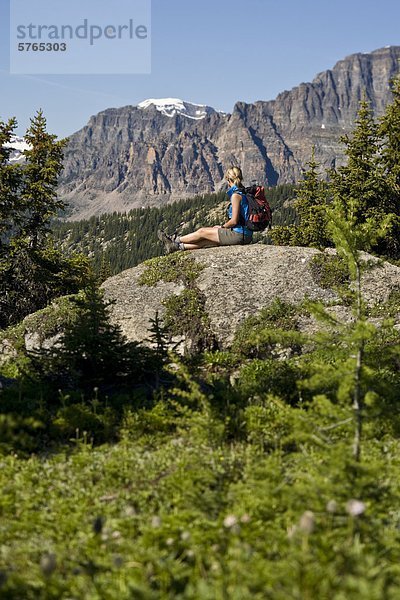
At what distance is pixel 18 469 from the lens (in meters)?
6.11

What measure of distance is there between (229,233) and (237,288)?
2.41 m

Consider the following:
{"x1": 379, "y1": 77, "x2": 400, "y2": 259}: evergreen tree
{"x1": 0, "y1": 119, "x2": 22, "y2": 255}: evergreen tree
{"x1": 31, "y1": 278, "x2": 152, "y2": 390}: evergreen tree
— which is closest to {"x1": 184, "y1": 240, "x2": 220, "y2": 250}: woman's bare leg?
{"x1": 31, "y1": 278, "x2": 152, "y2": 390}: evergreen tree

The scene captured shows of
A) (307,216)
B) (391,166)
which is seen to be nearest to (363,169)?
(391,166)

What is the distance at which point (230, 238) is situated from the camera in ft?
48.7

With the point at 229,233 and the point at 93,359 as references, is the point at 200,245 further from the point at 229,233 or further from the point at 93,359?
the point at 93,359

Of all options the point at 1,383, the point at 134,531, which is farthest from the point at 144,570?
the point at 1,383

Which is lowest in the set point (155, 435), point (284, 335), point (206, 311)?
point (155, 435)

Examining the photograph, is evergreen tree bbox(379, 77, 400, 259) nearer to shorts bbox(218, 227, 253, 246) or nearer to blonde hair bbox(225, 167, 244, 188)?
shorts bbox(218, 227, 253, 246)

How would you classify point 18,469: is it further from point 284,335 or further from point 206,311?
point 206,311

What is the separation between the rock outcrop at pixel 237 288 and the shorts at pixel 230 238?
558mm

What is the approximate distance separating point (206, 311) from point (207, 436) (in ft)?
21.1

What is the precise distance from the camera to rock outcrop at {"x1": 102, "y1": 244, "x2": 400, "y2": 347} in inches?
494

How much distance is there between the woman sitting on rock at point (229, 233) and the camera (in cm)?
1372

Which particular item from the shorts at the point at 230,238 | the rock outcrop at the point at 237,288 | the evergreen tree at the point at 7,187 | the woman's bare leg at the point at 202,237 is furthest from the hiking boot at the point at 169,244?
the evergreen tree at the point at 7,187
